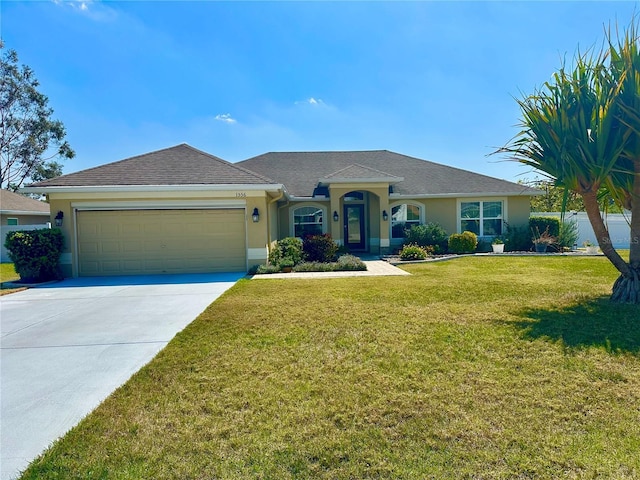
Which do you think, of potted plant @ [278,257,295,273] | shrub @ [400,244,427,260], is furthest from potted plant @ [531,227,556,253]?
potted plant @ [278,257,295,273]

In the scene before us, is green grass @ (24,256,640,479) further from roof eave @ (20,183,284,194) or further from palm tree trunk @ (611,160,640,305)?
roof eave @ (20,183,284,194)

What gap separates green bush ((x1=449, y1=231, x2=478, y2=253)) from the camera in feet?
53.8

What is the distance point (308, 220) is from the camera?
17969 millimetres

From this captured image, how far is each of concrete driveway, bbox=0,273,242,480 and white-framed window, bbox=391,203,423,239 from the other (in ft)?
33.4

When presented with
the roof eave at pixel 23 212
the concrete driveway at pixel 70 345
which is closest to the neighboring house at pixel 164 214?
the concrete driveway at pixel 70 345

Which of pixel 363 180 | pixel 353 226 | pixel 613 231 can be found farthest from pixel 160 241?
pixel 613 231

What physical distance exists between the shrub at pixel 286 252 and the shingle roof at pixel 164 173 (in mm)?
Result: 2518

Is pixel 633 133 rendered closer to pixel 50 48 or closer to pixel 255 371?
pixel 255 371

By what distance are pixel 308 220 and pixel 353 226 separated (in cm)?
251

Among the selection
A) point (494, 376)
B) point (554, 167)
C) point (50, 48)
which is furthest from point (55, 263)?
point (554, 167)

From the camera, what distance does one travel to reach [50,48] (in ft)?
45.5

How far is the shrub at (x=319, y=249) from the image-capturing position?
46.0ft

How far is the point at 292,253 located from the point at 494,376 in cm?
1013

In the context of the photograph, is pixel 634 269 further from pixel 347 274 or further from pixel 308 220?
pixel 308 220
